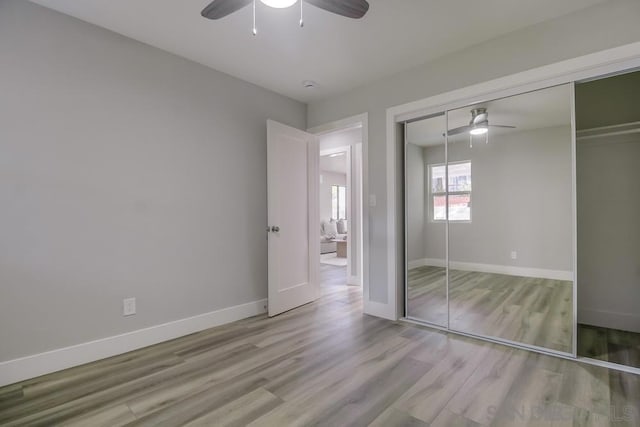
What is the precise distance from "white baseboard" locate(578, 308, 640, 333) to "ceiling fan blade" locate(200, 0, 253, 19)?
3.66m

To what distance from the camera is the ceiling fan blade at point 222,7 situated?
1606 millimetres

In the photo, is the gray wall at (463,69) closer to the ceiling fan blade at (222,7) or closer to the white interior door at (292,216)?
the white interior door at (292,216)

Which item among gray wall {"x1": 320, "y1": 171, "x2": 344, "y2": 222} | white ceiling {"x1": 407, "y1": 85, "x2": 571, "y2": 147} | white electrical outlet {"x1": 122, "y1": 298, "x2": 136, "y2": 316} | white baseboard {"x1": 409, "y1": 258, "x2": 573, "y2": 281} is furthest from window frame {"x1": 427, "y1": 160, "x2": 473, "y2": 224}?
gray wall {"x1": 320, "y1": 171, "x2": 344, "y2": 222}

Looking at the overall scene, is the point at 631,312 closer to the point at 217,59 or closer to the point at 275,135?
the point at 275,135

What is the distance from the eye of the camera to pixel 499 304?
3041 mm

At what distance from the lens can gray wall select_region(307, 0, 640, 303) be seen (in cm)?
211

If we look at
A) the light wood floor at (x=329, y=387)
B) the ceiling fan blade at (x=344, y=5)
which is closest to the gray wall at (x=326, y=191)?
the light wood floor at (x=329, y=387)

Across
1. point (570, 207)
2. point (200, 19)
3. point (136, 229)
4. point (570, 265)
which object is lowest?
point (570, 265)

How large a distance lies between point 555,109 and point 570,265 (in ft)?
4.13

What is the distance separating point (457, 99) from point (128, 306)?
3.38m

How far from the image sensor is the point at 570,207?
2.40 metres

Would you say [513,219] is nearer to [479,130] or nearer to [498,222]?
[498,222]

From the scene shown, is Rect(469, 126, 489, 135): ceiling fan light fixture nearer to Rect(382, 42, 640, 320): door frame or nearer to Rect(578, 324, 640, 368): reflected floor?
Rect(382, 42, 640, 320): door frame

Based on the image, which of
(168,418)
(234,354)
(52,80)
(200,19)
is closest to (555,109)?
(200,19)
